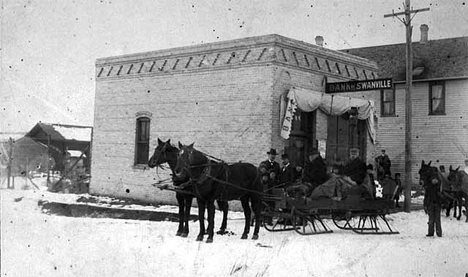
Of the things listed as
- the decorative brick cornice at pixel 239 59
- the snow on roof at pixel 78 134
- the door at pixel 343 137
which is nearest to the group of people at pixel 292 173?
the decorative brick cornice at pixel 239 59

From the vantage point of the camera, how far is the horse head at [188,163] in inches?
430

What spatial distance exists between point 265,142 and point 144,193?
5.07 m

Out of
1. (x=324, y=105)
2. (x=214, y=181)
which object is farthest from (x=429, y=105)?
(x=214, y=181)

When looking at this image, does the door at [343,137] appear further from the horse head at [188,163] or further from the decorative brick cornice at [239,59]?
the horse head at [188,163]

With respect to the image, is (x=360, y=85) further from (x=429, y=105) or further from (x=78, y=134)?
(x=78, y=134)

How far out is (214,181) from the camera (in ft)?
37.1

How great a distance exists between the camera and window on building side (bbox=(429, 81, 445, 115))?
25.0 meters

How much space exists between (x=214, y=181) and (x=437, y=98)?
57.0ft

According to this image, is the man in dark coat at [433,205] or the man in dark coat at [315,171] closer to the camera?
the man in dark coat at [433,205]

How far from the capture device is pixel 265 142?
1577cm

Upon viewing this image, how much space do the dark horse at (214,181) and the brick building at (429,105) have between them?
13050mm

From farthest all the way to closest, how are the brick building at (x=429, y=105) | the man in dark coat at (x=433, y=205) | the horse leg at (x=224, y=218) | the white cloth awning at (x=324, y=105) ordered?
the brick building at (x=429, y=105) < the white cloth awning at (x=324, y=105) < the man in dark coat at (x=433, y=205) < the horse leg at (x=224, y=218)

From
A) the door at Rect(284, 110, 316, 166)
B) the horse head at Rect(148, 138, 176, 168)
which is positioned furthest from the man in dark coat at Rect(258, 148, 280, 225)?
the horse head at Rect(148, 138, 176, 168)

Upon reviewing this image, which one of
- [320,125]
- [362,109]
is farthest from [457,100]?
[320,125]
